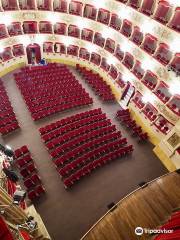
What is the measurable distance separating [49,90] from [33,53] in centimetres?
706

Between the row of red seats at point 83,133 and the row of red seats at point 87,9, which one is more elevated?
the row of red seats at point 87,9

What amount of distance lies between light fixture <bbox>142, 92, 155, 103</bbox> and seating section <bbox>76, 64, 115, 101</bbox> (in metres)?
4.32

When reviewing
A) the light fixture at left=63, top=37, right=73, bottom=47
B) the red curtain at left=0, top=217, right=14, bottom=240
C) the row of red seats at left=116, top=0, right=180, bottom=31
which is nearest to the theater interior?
the light fixture at left=63, top=37, right=73, bottom=47

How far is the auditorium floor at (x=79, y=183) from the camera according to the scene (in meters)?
14.4

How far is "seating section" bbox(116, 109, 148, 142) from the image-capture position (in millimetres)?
21298

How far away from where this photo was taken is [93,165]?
17531 millimetres

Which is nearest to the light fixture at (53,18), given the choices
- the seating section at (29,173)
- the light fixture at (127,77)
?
the light fixture at (127,77)

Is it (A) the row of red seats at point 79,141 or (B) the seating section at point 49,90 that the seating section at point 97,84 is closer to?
(B) the seating section at point 49,90

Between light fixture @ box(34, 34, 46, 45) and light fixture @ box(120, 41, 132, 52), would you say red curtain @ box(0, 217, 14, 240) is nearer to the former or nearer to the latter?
light fixture @ box(120, 41, 132, 52)

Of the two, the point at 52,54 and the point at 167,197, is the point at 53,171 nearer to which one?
the point at 167,197

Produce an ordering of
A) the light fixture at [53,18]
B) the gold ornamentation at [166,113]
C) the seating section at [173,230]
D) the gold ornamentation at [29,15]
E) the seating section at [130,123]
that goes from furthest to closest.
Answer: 1. the light fixture at [53,18]
2. the gold ornamentation at [29,15]
3. the seating section at [130,123]
4. the gold ornamentation at [166,113]
5. the seating section at [173,230]

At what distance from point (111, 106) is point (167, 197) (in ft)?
42.7

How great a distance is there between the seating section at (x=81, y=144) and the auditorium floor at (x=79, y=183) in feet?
2.07

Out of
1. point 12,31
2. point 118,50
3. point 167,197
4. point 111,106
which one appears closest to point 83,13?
point 118,50
